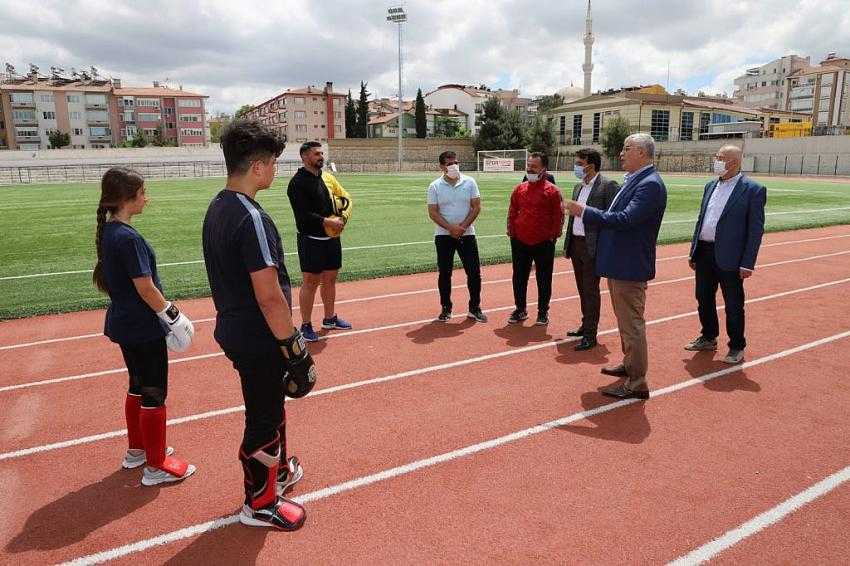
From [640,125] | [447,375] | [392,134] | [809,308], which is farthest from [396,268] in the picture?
[392,134]

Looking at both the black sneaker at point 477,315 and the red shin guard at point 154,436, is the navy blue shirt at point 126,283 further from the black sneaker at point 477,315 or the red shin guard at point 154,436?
the black sneaker at point 477,315

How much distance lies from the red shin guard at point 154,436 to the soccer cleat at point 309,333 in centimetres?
309

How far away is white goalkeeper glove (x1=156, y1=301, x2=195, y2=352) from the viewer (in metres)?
3.57

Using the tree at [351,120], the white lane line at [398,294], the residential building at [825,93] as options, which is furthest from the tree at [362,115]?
the white lane line at [398,294]

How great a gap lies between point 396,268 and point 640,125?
240 feet

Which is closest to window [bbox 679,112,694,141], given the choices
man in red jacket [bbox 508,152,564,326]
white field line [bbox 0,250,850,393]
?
white field line [bbox 0,250,850,393]

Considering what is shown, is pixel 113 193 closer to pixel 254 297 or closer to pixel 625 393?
pixel 254 297

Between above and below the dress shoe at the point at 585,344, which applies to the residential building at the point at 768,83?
above

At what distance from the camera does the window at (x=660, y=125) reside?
76188 millimetres

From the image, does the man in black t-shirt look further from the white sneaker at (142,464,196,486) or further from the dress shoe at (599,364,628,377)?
the dress shoe at (599,364,628,377)

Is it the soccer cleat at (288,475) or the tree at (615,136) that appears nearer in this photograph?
the soccer cleat at (288,475)

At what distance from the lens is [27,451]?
169 inches

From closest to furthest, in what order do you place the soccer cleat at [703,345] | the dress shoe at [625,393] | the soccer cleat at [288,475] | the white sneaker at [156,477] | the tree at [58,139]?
the soccer cleat at [288,475]
the white sneaker at [156,477]
the dress shoe at [625,393]
the soccer cleat at [703,345]
the tree at [58,139]

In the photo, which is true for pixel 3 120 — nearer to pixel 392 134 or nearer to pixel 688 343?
pixel 392 134
